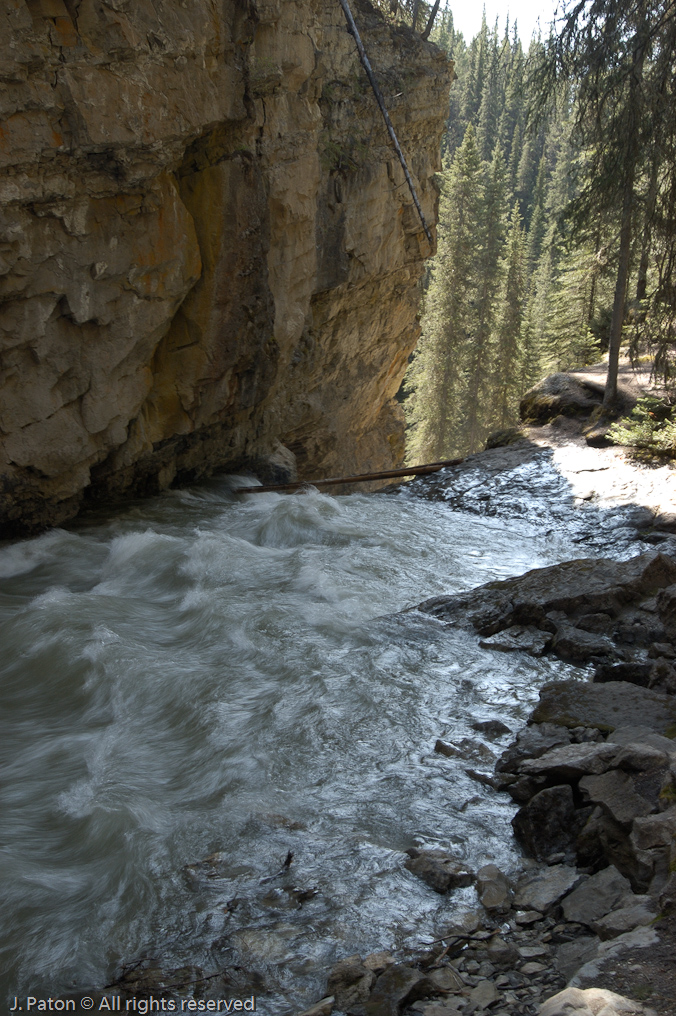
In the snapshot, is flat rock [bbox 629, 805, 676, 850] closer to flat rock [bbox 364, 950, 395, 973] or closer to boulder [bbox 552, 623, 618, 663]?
flat rock [bbox 364, 950, 395, 973]

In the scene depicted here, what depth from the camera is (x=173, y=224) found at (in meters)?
9.73

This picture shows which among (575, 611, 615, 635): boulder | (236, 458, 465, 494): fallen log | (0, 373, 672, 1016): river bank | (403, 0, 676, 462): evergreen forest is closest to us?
(0, 373, 672, 1016): river bank

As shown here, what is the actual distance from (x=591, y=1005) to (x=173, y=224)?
9.79m

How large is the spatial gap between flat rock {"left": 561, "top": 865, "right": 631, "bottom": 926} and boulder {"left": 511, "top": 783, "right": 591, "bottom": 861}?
0.40 metres

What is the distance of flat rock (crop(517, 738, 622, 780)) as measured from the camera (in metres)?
4.23

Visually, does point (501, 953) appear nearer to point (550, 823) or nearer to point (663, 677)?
point (550, 823)

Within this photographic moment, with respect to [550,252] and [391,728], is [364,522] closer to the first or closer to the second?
[391,728]

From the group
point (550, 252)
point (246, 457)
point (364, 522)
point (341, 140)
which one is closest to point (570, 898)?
point (364, 522)

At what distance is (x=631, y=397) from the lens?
14.6 m

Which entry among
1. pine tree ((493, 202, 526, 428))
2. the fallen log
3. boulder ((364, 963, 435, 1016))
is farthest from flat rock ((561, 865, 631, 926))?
pine tree ((493, 202, 526, 428))

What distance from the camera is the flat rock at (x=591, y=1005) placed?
2450mm

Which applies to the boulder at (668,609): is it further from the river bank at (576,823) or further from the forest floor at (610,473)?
the forest floor at (610,473)

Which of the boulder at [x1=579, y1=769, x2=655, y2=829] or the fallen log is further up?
the boulder at [x1=579, y1=769, x2=655, y2=829]

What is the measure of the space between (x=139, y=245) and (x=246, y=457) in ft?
20.0
